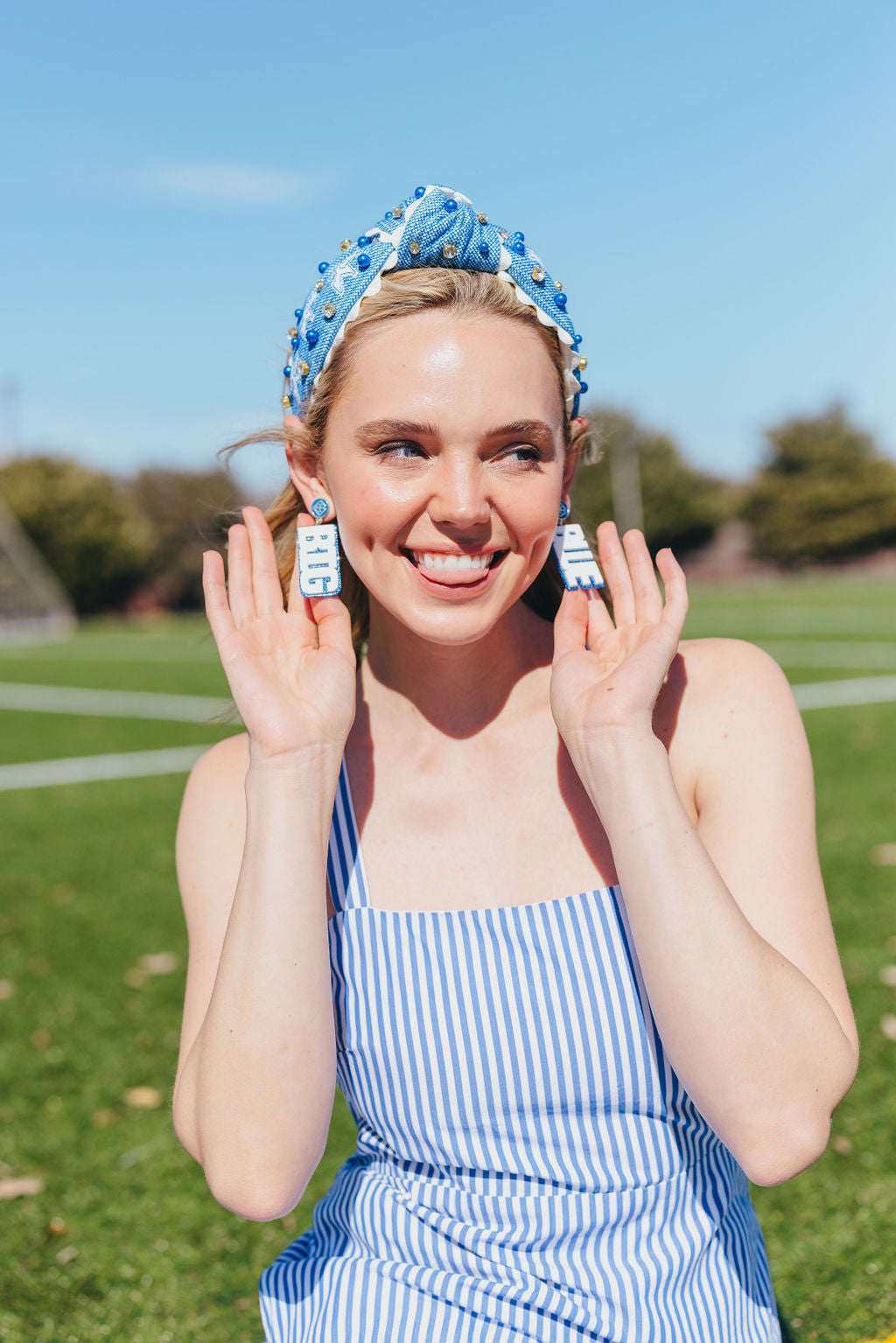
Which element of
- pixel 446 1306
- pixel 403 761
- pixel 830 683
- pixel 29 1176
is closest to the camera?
pixel 446 1306

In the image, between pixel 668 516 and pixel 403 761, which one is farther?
pixel 668 516

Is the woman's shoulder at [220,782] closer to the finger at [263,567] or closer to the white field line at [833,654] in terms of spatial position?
the finger at [263,567]

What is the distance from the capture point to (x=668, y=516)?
235 ft

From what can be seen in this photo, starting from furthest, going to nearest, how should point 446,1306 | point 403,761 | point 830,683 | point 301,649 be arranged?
point 830,683 < point 403,761 < point 301,649 < point 446,1306

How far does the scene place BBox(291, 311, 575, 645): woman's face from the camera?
2117mm

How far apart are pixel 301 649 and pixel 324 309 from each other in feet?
2.08

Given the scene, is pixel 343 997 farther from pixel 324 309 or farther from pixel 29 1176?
pixel 29 1176

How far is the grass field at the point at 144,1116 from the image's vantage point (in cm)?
346

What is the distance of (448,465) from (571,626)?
383 millimetres

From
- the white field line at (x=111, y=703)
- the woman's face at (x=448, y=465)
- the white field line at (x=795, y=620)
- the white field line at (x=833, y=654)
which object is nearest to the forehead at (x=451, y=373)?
the woman's face at (x=448, y=465)

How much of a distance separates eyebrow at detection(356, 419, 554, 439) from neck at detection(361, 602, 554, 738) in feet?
1.54

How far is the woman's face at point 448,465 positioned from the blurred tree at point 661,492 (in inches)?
2616

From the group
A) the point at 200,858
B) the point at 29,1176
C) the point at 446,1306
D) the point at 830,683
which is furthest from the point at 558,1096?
the point at 830,683

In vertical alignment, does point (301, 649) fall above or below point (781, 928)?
above
